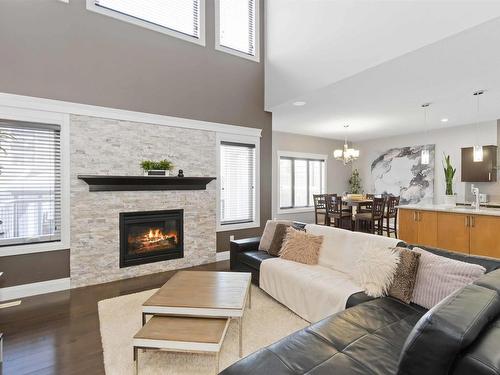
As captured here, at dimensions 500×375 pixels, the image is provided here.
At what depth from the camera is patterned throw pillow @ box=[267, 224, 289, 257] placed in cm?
355

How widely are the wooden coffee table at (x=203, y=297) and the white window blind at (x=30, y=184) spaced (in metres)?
2.13

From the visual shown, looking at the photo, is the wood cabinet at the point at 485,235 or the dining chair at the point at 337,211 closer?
the wood cabinet at the point at 485,235

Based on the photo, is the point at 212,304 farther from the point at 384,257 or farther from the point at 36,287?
the point at 36,287

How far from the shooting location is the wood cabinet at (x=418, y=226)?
4559mm

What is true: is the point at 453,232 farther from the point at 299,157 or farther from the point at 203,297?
the point at 299,157

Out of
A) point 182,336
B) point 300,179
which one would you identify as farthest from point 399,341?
point 300,179

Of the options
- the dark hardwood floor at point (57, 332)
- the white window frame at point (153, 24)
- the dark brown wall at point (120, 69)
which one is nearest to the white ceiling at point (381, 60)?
the dark brown wall at point (120, 69)

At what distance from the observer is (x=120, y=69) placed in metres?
3.94

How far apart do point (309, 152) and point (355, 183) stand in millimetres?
2124

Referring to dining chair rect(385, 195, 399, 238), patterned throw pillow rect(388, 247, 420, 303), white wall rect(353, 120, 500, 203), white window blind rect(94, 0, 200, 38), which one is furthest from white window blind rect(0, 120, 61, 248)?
white wall rect(353, 120, 500, 203)

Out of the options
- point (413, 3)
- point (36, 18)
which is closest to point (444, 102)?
point (413, 3)

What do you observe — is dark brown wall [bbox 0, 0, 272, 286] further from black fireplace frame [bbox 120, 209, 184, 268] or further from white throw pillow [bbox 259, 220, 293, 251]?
white throw pillow [bbox 259, 220, 293, 251]

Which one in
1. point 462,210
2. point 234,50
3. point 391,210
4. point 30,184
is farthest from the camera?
point 391,210

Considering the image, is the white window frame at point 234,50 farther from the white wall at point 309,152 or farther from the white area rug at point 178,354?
the white area rug at point 178,354
